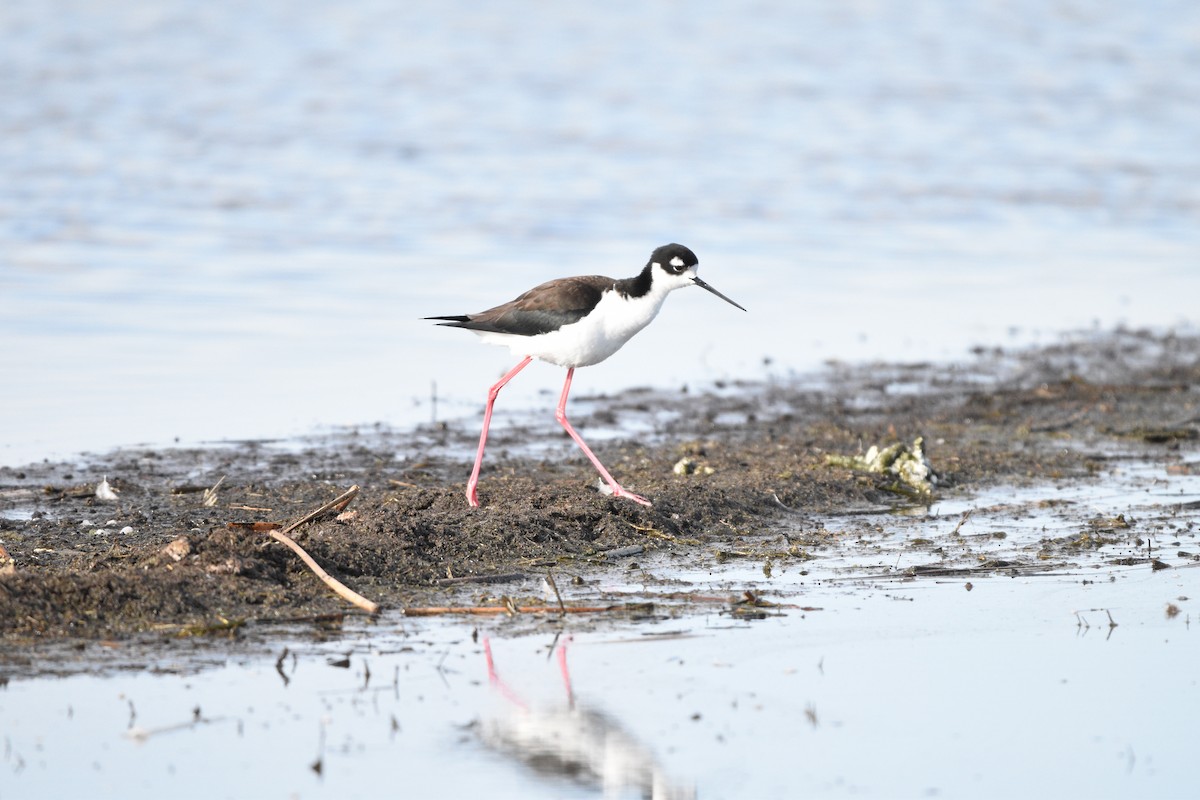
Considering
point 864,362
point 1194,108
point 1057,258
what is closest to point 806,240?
point 1057,258

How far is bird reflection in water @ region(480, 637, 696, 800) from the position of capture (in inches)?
169

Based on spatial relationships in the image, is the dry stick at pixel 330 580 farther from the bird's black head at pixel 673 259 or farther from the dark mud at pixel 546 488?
the bird's black head at pixel 673 259

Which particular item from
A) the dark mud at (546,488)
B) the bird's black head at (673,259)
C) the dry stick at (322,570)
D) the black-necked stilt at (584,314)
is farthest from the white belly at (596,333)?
the dry stick at (322,570)

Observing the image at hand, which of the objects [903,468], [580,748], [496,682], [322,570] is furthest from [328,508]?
[903,468]

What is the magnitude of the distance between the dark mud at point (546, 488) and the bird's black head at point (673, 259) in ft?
3.47

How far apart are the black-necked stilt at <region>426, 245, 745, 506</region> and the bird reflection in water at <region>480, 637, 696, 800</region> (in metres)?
2.80

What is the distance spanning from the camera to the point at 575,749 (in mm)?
4531

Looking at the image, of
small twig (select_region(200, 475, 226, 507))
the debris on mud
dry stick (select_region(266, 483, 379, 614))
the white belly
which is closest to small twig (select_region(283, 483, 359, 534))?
dry stick (select_region(266, 483, 379, 614))

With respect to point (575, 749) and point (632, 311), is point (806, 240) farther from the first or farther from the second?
point (575, 749)

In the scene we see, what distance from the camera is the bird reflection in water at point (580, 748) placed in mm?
4293

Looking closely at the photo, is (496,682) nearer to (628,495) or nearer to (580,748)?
(580,748)

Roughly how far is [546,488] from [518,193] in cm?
977

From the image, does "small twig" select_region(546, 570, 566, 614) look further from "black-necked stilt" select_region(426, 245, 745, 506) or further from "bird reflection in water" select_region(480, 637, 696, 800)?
"black-necked stilt" select_region(426, 245, 745, 506)

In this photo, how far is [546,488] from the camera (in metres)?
7.51
